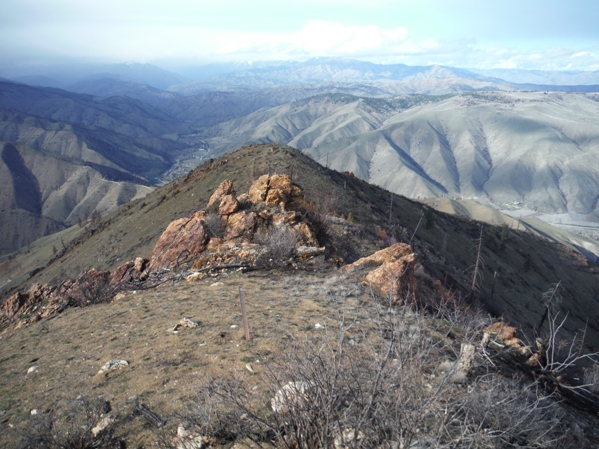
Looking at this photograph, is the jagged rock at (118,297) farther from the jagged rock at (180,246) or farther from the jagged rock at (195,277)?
the jagged rock at (180,246)

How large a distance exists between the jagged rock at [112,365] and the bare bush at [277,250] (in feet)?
22.8

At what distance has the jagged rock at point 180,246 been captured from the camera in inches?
Answer: 642

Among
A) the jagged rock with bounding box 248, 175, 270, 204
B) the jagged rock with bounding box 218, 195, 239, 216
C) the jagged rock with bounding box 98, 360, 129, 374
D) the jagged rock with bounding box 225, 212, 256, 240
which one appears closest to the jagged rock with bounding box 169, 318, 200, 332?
the jagged rock with bounding box 98, 360, 129, 374

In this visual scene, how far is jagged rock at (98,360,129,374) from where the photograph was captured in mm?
7734

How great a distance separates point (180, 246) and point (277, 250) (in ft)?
17.5

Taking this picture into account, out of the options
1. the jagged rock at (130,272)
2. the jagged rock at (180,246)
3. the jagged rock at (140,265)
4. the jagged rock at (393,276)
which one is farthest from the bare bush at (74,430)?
the jagged rock at (140,265)

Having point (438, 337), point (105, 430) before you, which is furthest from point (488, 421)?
point (105, 430)

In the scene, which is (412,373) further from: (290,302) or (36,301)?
(36,301)

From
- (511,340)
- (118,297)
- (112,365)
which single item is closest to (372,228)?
(511,340)

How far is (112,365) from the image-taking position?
7.89 meters

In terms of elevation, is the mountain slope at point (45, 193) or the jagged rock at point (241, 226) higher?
the jagged rock at point (241, 226)

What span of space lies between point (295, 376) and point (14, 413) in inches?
243

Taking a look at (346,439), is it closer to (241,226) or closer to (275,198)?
(241,226)

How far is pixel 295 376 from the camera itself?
4.37 m
